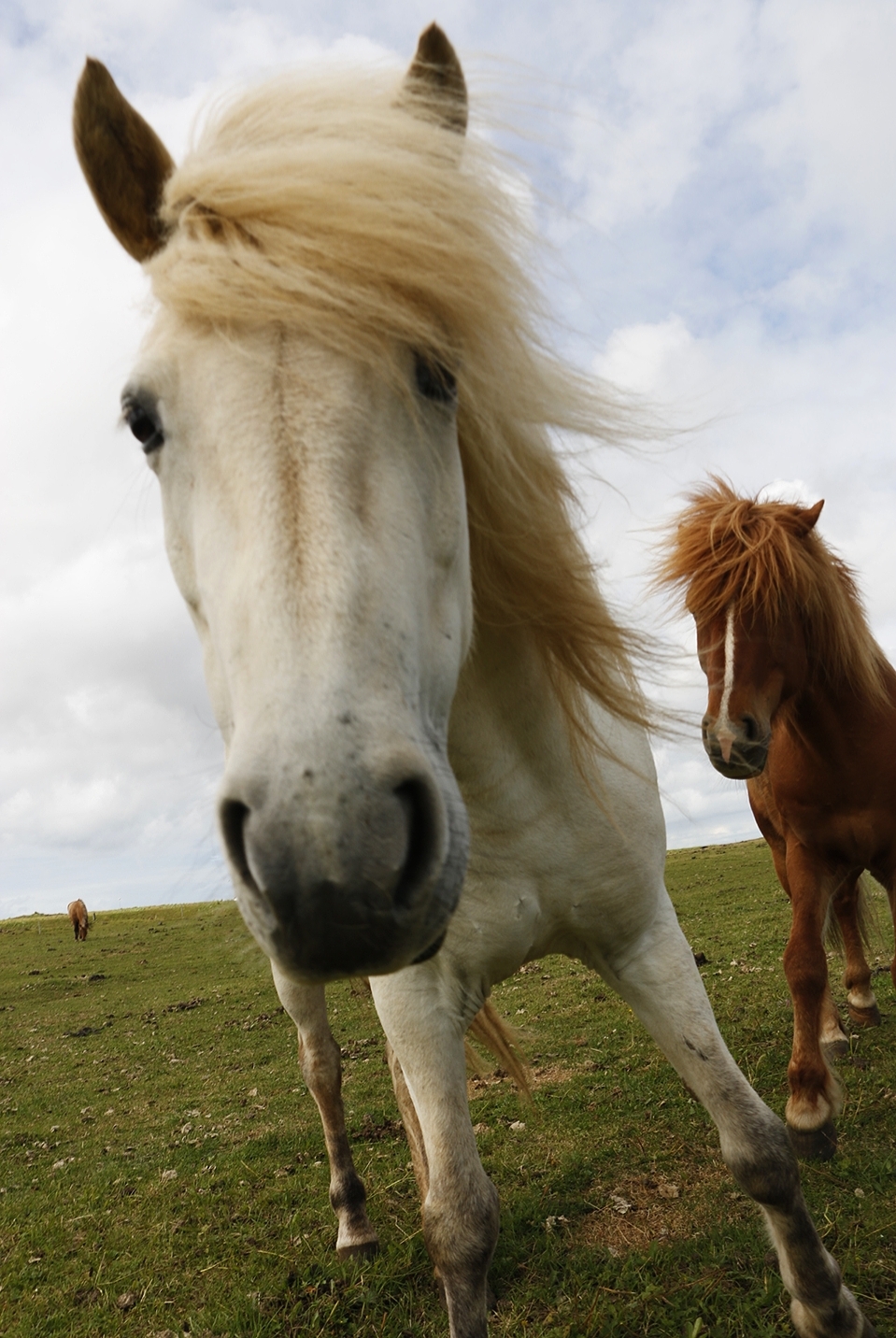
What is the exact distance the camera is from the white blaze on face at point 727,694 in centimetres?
405

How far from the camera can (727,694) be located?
→ 419 cm

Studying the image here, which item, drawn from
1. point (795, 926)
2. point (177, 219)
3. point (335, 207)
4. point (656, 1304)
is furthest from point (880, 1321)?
point (177, 219)

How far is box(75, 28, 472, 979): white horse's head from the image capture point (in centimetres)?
128

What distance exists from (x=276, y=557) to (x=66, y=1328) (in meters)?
4.46

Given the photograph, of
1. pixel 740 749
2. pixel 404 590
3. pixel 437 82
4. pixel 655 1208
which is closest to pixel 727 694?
pixel 740 749

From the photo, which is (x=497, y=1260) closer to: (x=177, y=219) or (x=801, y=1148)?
(x=801, y=1148)

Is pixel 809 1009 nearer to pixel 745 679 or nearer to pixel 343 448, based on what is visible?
pixel 745 679

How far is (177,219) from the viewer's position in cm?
200

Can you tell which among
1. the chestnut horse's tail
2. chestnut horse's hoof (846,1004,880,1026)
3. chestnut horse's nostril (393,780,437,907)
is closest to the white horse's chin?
chestnut horse's nostril (393,780,437,907)

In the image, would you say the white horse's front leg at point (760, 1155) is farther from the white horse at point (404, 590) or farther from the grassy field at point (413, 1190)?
the grassy field at point (413, 1190)

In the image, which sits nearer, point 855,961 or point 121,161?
point 121,161

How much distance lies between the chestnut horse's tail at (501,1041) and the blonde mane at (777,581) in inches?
90.3

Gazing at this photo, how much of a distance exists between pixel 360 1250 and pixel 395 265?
4.43 meters

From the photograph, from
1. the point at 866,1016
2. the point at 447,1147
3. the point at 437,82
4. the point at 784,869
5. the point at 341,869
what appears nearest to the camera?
the point at 341,869
